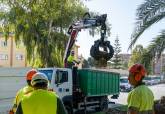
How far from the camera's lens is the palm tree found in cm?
1541

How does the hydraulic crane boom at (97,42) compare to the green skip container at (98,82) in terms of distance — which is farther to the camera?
the green skip container at (98,82)

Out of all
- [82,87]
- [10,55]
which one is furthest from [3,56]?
[82,87]

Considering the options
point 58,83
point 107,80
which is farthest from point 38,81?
point 107,80

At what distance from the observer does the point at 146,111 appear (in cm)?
692

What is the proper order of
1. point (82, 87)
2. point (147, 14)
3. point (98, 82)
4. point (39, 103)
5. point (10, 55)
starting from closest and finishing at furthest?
point (39, 103) → point (147, 14) → point (82, 87) → point (98, 82) → point (10, 55)

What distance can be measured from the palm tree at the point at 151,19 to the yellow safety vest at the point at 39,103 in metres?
10.1

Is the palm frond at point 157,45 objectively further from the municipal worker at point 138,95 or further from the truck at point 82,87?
the municipal worker at point 138,95

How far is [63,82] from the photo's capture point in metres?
19.8

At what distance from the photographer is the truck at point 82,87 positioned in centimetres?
1939

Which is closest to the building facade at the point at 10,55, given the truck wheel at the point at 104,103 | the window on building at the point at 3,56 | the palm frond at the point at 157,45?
the window on building at the point at 3,56

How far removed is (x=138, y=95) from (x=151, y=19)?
29.3ft

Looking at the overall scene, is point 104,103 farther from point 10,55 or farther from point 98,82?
point 10,55

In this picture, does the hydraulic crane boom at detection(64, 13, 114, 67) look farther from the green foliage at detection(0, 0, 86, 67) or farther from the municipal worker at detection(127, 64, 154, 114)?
the municipal worker at detection(127, 64, 154, 114)

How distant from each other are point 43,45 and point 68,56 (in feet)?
46.7
